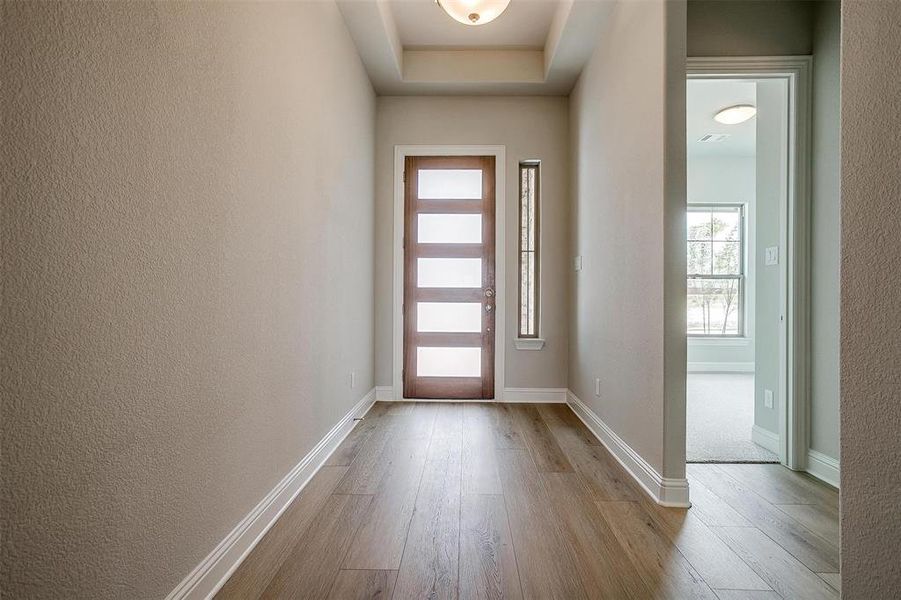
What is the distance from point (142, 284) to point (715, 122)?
228 inches

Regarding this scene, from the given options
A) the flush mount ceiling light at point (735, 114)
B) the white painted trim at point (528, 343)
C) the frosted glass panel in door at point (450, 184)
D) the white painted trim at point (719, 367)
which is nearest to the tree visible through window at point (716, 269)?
the white painted trim at point (719, 367)

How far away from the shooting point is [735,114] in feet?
14.8

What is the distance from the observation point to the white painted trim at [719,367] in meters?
5.97

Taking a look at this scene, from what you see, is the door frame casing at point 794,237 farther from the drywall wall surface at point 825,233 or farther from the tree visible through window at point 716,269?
the tree visible through window at point 716,269

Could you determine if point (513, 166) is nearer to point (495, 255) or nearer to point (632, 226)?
point (495, 255)

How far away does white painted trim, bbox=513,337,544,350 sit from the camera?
397 cm

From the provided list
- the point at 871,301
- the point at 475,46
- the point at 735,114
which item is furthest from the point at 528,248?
the point at 871,301

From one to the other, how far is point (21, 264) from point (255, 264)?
928 mm

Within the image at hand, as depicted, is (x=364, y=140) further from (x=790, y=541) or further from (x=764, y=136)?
(x=790, y=541)

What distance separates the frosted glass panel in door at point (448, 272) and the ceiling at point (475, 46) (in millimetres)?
1529

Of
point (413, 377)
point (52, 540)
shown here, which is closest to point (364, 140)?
point (413, 377)

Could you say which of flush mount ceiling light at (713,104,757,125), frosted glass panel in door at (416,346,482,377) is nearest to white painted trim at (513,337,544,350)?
frosted glass panel in door at (416,346,482,377)

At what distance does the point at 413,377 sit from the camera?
4.03 metres

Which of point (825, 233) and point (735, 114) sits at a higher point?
point (735, 114)
